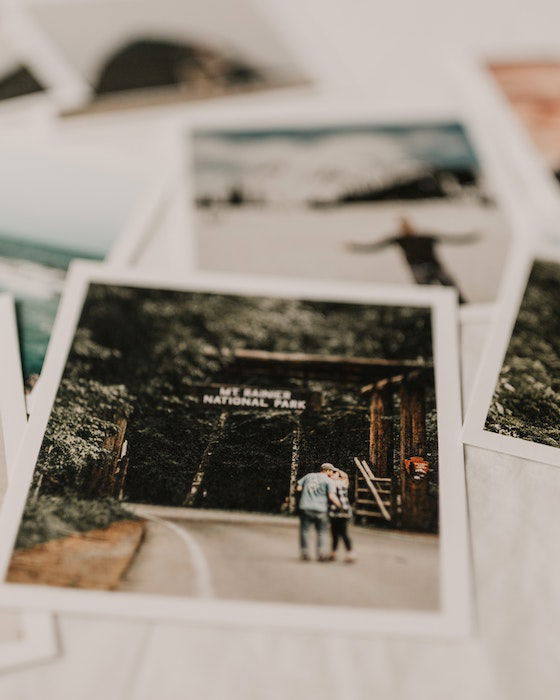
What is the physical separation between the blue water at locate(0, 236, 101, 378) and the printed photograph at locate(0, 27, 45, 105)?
0.29 meters

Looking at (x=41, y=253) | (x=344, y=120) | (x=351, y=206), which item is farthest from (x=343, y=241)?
(x=41, y=253)

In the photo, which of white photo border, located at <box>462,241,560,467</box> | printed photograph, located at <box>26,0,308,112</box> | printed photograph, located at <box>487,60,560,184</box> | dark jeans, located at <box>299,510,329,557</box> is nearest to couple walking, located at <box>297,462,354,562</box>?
dark jeans, located at <box>299,510,329,557</box>

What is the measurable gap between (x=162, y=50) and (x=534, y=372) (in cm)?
70

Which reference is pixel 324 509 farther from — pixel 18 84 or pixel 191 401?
pixel 18 84

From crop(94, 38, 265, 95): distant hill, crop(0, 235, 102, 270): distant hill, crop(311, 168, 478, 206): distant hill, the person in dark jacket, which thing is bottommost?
crop(0, 235, 102, 270): distant hill

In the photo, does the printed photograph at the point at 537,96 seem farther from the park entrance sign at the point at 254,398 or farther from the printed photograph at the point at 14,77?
the printed photograph at the point at 14,77

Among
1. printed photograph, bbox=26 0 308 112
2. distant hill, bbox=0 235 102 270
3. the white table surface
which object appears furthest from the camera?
printed photograph, bbox=26 0 308 112

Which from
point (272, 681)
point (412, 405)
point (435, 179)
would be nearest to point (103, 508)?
point (272, 681)

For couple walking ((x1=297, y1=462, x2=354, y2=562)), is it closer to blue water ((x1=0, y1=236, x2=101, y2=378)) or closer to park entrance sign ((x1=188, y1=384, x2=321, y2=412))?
park entrance sign ((x1=188, y1=384, x2=321, y2=412))

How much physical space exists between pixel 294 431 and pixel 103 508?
0.18m

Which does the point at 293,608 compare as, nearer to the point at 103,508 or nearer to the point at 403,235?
the point at 103,508

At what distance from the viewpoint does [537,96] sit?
87cm

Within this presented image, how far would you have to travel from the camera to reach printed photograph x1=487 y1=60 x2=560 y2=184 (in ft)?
2.65

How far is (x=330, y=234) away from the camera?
0.75 metres
